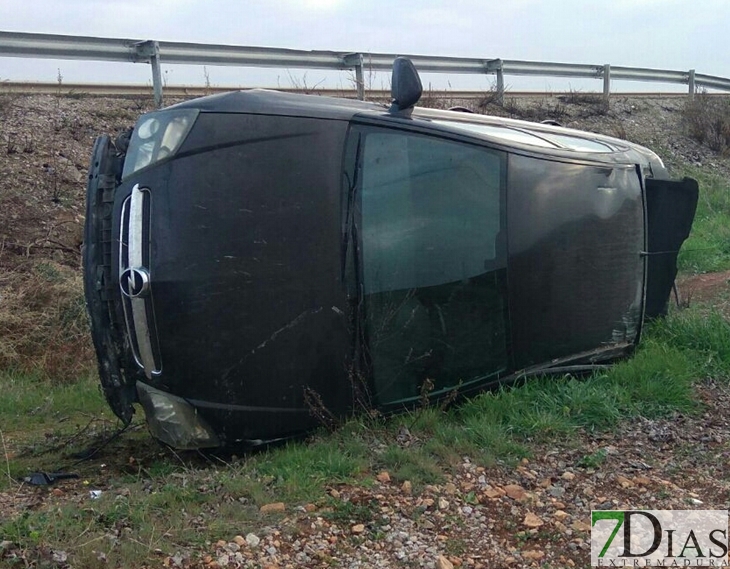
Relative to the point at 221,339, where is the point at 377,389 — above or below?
below

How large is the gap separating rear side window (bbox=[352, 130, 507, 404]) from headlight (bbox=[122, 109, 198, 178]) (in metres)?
0.92

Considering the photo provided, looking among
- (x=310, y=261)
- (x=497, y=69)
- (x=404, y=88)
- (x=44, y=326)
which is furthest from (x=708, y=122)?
(x=310, y=261)

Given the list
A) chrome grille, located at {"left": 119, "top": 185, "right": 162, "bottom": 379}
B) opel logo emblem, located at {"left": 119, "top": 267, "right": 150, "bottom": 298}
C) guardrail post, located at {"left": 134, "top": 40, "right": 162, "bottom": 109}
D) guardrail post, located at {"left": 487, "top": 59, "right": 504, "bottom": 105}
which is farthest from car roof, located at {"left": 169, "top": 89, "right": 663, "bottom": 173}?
guardrail post, located at {"left": 487, "top": 59, "right": 504, "bottom": 105}

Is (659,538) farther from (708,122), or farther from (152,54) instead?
(708,122)

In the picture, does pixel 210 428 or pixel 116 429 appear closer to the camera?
pixel 210 428

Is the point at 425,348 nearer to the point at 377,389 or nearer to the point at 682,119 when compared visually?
the point at 377,389

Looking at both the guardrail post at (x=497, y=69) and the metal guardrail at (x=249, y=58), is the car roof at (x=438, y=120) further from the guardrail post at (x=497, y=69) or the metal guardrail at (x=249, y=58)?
the guardrail post at (x=497, y=69)

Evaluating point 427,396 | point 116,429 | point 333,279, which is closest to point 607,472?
point 427,396

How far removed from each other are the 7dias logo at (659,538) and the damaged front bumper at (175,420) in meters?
1.86

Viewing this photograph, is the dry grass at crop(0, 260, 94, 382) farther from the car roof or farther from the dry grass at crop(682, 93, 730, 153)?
the dry grass at crop(682, 93, 730, 153)

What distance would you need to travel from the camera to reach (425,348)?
4332 millimetres

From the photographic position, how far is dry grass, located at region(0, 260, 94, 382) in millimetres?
6277

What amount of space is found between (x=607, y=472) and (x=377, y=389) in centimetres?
121

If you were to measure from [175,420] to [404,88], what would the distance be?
2152 millimetres
